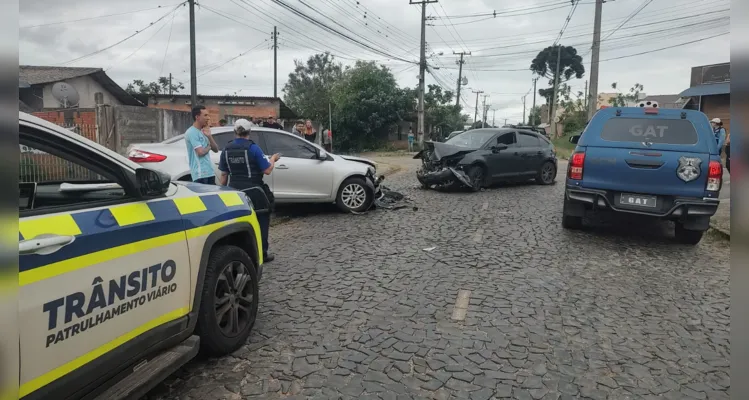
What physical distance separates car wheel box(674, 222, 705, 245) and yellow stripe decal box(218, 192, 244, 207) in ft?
20.1

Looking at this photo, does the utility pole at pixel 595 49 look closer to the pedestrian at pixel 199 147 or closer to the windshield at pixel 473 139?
the windshield at pixel 473 139

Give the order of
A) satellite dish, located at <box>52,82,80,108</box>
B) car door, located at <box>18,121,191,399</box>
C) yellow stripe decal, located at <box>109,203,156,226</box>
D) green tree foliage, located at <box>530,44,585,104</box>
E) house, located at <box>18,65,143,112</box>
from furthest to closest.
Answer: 1. green tree foliage, located at <box>530,44,585,104</box>
2. house, located at <box>18,65,143,112</box>
3. satellite dish, located at <box>52,82,80,108</box>
4. yellow stripe decal, located at <box>109,203,156,226</box>
5. car door, located at <box>18,121,191,399</box>

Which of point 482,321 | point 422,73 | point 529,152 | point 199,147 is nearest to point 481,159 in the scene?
point 529,152

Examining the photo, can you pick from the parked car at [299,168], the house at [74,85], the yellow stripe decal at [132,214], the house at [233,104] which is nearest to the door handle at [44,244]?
the yellow stripe decal at [132,214]

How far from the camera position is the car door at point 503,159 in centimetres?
1241

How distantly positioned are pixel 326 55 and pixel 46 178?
62.4m

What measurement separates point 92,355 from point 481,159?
10618 millimetres

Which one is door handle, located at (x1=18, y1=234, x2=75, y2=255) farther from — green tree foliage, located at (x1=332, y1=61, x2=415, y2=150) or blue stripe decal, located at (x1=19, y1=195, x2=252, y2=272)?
green tree foliage, located at (x1=332, y1=61, x2=415, y2=150)

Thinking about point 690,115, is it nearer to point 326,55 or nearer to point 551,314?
point 551,314

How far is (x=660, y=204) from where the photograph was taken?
21.8 feet

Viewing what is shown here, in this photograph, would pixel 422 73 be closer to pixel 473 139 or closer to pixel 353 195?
pixel 473 139

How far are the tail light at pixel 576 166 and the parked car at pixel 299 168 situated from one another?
3557 millimetres

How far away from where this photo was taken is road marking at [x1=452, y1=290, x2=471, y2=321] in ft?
14.3

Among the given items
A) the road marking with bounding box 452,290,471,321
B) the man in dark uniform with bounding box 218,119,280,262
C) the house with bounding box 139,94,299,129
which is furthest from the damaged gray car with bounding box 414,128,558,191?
the house with bounding box 139,94,299,129
